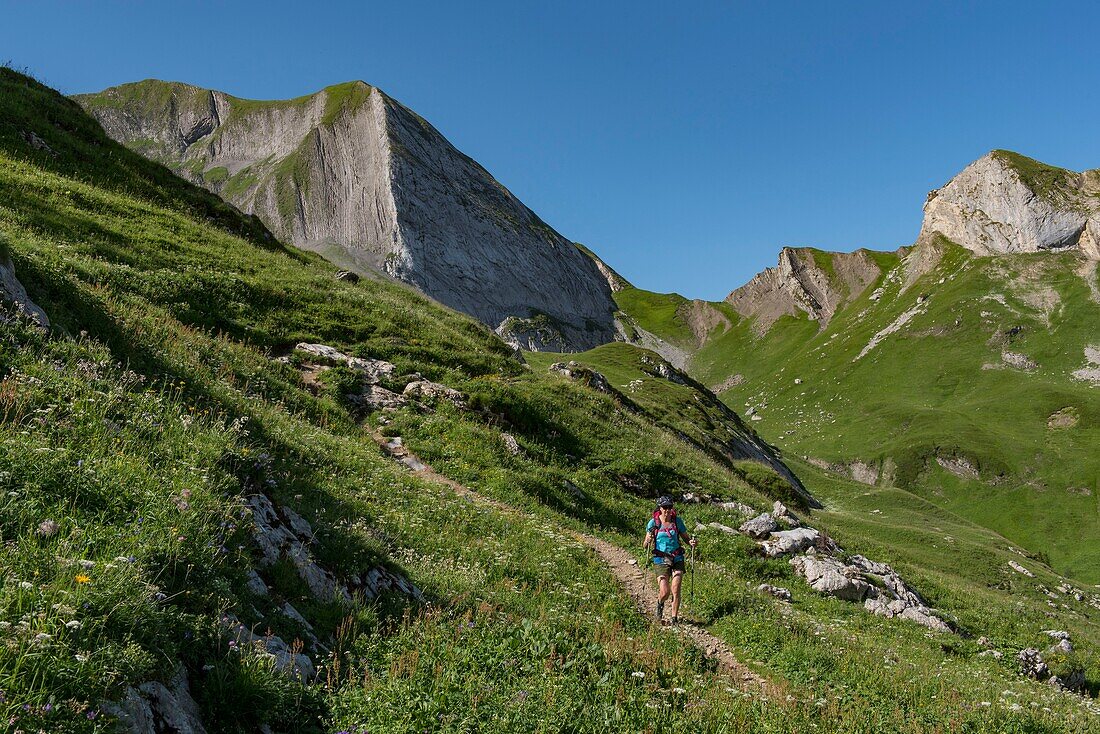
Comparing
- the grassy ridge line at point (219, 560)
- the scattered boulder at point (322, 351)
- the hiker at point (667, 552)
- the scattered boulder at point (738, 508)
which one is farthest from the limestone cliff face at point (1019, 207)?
the grassy ridge line at point (219, 560)

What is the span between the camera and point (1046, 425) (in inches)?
4500

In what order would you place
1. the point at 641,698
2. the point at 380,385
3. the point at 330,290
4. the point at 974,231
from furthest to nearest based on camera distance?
the point at 974,231 → the point at 330,290 → the point at 380,385 → the point at 641,698

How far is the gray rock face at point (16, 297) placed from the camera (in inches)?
379

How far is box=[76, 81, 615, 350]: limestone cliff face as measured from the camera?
118 meters

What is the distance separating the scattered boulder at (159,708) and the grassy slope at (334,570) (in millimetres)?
143

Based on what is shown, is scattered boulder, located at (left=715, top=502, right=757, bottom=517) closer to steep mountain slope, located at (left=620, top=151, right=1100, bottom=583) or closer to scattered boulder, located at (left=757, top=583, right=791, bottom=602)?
scattered boulder, located at (left=757, top=583, right=791, bottom=602)

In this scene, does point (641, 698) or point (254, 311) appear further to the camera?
point (254, 311)

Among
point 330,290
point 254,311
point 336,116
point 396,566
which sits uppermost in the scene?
point 336,116

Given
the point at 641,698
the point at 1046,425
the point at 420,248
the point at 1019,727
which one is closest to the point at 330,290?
the point at 641,698

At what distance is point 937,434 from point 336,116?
149 m

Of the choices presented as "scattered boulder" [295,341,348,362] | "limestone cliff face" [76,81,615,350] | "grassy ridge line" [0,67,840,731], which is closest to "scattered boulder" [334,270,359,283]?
"scattered boulder" [295,341,348,362]

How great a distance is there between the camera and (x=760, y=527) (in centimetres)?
1997

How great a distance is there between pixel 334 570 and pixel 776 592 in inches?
474

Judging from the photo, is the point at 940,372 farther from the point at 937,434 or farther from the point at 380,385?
the point at 380,385
